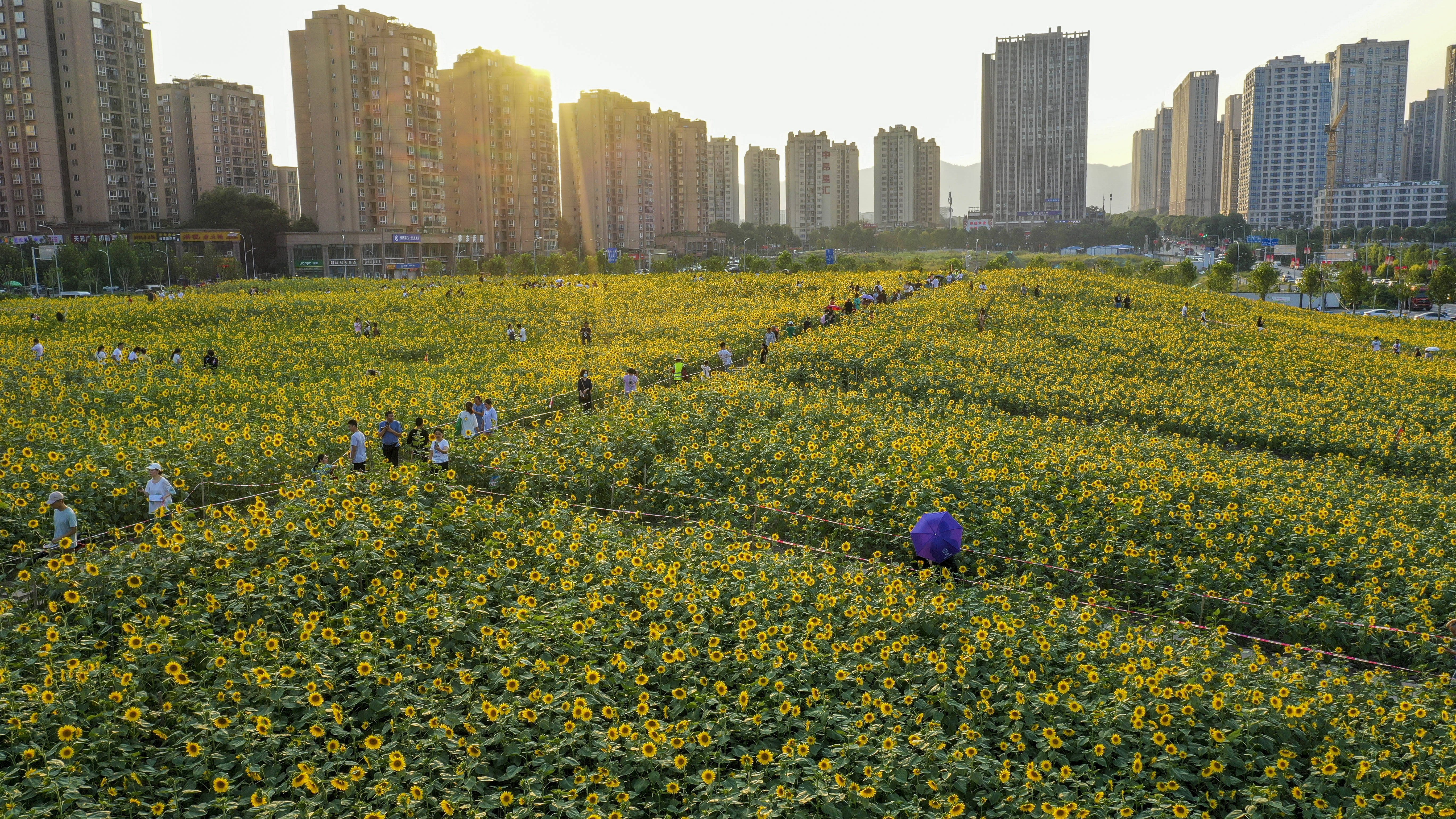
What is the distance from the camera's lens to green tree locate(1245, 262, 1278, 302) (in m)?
72.8

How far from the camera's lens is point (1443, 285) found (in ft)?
228

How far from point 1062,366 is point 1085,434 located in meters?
9.16

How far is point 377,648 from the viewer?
26.8 ft


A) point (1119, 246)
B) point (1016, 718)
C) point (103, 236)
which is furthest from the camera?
point (1119, 246)

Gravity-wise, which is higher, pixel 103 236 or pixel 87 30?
pixel 87 30

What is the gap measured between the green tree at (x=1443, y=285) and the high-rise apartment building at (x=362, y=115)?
94.5 m

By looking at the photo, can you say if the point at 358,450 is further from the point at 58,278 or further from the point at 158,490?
the point at 58,278

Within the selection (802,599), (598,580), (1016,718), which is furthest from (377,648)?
(1016,718)

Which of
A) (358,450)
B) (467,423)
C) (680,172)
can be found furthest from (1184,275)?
(680,172)

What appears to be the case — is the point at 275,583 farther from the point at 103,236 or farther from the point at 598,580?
the point at 103,236

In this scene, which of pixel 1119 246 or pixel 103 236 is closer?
pixel 103 236

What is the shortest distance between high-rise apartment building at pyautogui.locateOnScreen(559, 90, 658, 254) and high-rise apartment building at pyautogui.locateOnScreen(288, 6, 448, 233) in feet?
185

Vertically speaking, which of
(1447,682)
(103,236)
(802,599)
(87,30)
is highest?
(87,30)

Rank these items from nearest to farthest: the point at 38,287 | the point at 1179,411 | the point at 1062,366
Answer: the point at 1179,411 → the point at 1062,366 → the point at 38,287
